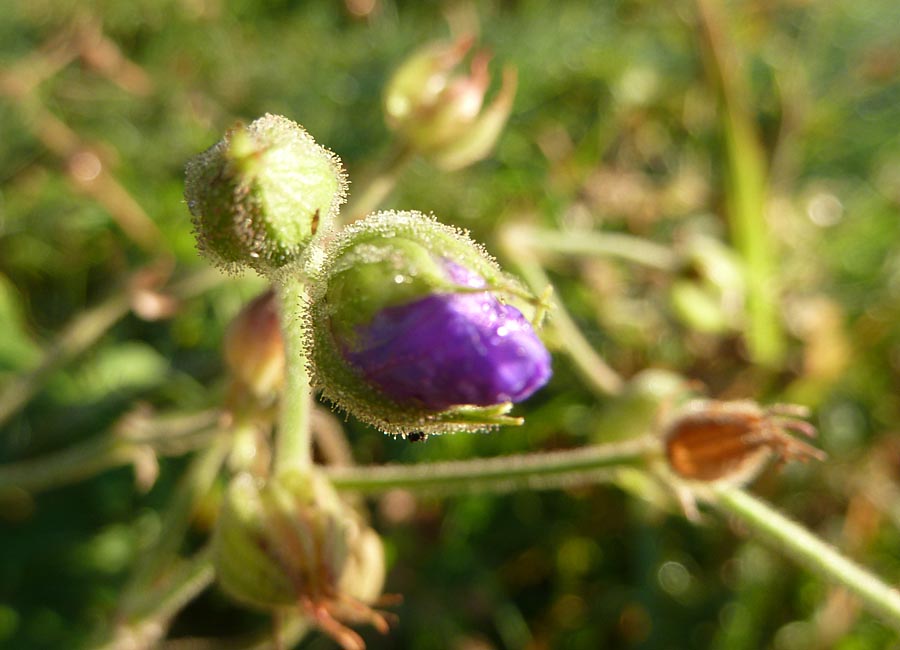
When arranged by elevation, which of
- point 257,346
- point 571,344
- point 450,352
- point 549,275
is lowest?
point 549,275

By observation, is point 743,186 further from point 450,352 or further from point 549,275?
point 450,352

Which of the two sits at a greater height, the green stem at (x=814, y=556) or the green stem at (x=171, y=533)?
the green stem at (x=814, y=556)

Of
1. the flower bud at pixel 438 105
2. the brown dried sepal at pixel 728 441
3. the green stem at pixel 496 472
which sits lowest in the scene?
the green stem at pixel 496 472

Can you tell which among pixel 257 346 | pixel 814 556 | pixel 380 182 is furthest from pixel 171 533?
pixel 814 556

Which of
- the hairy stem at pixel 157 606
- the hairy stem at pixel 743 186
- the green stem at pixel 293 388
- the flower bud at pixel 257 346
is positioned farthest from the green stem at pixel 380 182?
the hairy stem at pixel 743 186

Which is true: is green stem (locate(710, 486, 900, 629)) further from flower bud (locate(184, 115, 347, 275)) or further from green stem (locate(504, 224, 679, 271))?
green stem (locate(504, 224, 679, 271))

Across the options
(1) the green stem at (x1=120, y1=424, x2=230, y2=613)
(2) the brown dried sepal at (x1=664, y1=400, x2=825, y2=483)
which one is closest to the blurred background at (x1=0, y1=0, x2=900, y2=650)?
(1) the green stem at (x1=120, y1=424, x2=230, y2=613)

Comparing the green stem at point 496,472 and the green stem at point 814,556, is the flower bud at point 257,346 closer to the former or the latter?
the green stem at point 496,472
